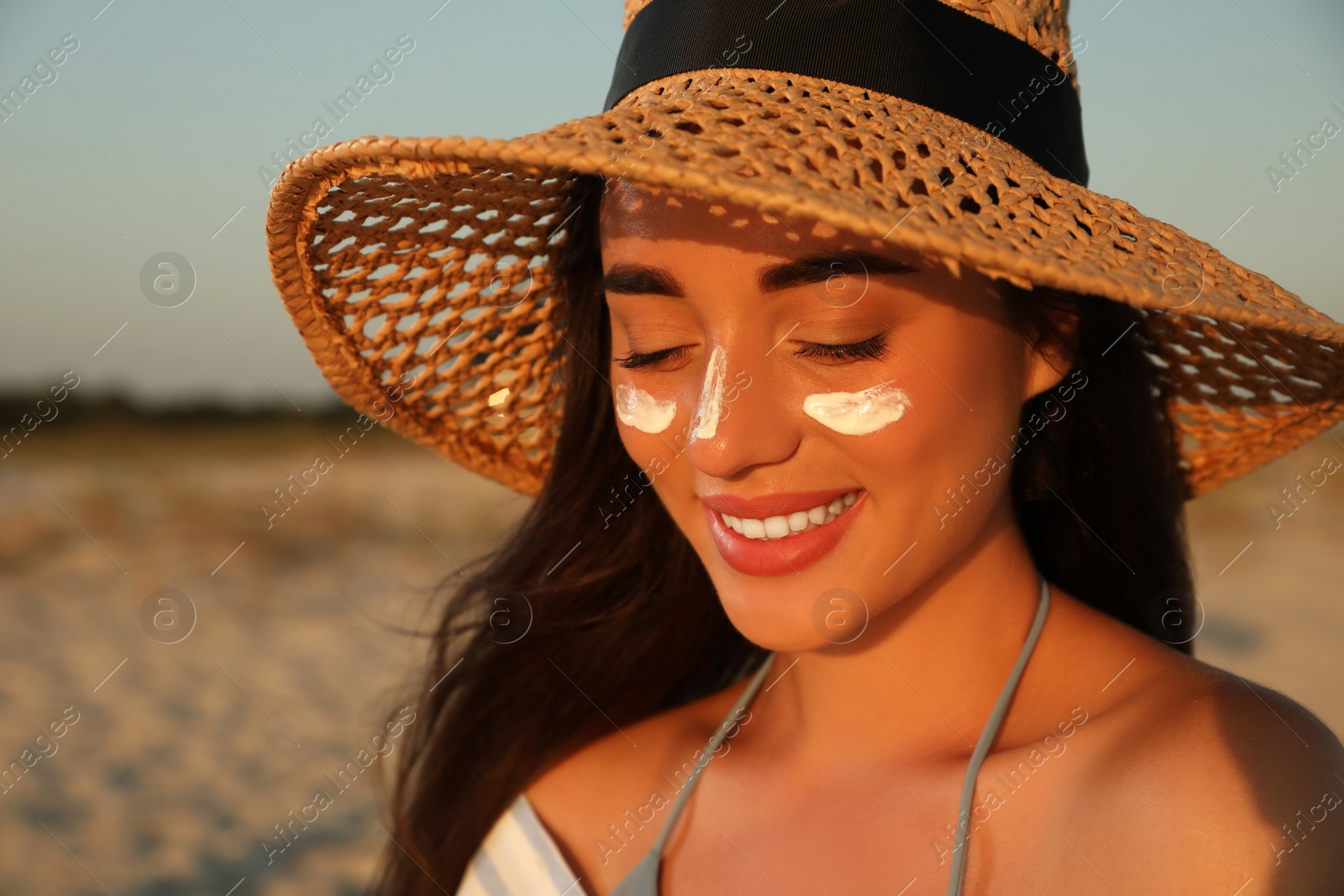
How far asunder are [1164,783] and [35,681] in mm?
7189

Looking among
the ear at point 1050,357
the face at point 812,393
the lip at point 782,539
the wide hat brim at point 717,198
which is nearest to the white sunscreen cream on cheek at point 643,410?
the face at point 812,393

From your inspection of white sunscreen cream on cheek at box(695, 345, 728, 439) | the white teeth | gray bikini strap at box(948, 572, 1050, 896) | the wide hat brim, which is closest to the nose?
white sunscreen cream on cheek at box(695, 345, 728, 439)

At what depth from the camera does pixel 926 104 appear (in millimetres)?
1375

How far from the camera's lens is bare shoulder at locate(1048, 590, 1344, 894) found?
3.96 ft

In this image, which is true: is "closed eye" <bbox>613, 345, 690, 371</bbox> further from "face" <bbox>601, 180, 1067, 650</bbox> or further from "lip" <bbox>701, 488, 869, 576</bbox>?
"lip" <bbox>701, 488, 869, 576</bbox>

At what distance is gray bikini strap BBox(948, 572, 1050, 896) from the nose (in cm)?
55

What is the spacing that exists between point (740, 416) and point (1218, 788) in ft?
2.50

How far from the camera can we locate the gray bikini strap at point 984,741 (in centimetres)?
147

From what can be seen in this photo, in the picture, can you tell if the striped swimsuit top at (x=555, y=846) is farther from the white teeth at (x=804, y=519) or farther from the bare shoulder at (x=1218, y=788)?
the white teeth at (x=804, y=519)

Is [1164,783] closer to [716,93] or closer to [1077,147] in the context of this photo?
[1077,147]

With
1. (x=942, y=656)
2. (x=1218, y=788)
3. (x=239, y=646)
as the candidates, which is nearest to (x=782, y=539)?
(x=942, y=656)

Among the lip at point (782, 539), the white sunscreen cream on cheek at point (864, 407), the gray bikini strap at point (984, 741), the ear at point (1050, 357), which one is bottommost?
the gray bikini strap at point (984, 741)

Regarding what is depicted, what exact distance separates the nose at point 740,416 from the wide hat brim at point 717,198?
25 centimetres

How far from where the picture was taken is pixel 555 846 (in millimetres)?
1970
